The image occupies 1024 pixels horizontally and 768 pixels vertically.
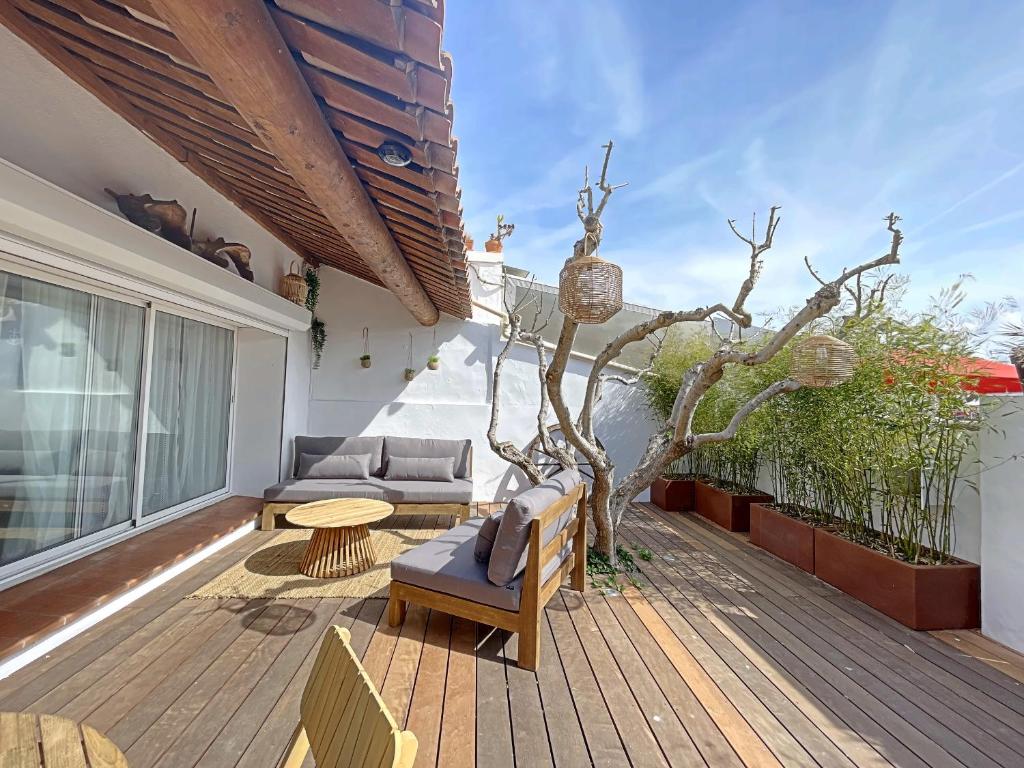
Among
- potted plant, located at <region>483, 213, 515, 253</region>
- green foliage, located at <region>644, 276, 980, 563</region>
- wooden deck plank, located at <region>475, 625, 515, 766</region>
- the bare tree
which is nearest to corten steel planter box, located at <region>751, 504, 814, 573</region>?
green foliage, located at <region>644, 276, 980, 563</region>

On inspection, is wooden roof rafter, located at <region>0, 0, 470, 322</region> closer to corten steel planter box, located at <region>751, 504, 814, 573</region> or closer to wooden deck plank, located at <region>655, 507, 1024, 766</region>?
wooden deck plank, located at <region>655, 507, 1024, 766</region>

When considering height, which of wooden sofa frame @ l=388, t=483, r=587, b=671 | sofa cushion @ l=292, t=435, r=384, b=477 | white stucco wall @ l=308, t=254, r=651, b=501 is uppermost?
white stucco wall @ l=308, t=254, r=651, b=501

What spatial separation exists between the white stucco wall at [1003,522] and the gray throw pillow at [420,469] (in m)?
4.29

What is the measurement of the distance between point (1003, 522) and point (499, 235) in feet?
23.0

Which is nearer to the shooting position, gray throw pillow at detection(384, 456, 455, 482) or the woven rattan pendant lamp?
the woven rattan pendant lamp

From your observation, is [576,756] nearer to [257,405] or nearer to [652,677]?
[652,677]

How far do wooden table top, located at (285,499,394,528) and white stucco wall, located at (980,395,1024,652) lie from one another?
12.8 feet

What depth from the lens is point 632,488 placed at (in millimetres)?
3662

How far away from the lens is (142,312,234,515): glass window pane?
3693 millimetres

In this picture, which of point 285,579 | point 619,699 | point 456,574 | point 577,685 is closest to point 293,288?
point 285,579

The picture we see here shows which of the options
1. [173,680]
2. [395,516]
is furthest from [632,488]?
[173,680]

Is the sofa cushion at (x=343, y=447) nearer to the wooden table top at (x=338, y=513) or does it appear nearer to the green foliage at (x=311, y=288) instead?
the wooden table top at (x=338, y=513)

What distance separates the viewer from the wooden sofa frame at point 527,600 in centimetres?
226

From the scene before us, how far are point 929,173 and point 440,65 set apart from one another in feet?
16.5
